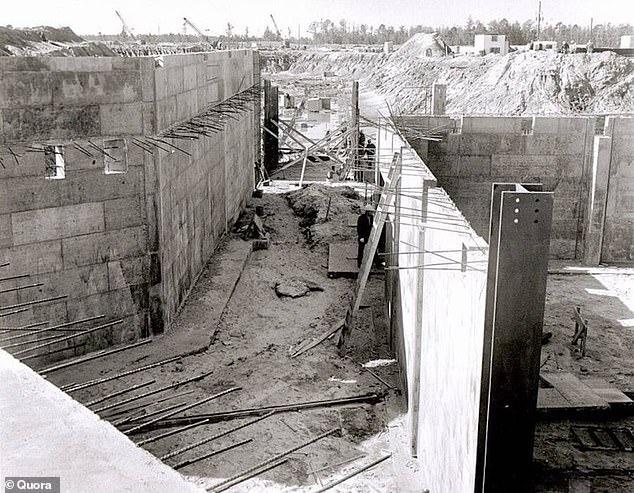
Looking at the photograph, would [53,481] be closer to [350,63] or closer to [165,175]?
[165,175]

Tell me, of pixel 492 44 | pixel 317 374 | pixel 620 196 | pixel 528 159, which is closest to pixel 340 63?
pixel 492 44

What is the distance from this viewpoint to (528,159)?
53.6ft

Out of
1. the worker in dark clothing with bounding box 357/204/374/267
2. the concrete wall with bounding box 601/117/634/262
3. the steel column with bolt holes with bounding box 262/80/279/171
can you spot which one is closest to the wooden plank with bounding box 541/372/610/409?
the worker in dark clothing with bounding box 357/204/374/267

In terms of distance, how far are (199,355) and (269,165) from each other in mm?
16611

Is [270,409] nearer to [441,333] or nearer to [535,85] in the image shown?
[441,333]

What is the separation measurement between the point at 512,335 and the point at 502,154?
1185cm

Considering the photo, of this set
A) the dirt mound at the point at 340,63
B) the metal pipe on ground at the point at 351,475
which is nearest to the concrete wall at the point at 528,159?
the metal pipe on ground at the point at 351,475

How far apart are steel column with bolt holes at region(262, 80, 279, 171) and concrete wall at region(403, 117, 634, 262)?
9.45 metres

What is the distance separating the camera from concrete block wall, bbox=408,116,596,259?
52.9 feet

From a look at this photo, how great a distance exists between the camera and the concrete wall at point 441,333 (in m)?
5.35

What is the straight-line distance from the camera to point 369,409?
29.8ft

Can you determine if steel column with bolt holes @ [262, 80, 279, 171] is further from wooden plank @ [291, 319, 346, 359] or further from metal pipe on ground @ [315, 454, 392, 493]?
metal pipe on ground @ [315, 454, 392, 493]

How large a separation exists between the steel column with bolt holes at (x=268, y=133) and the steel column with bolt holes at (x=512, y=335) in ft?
65.7

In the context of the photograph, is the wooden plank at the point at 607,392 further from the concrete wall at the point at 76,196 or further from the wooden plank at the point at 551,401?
the concrete wall at the point at 76,196
